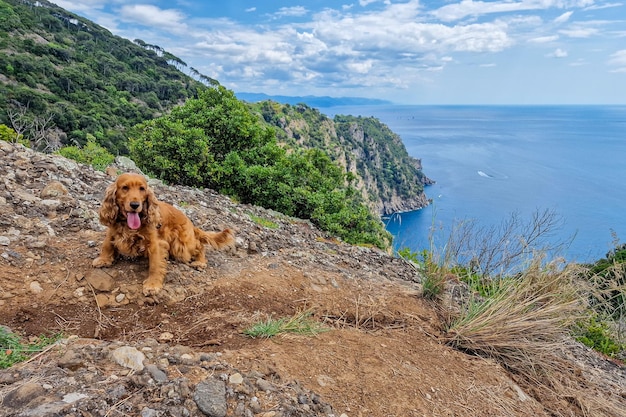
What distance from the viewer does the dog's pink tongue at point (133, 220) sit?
398 centimetres

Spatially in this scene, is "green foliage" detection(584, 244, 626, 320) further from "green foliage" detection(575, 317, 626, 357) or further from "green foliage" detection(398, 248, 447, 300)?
"green foliage" detection(398, 248, 447, 300)

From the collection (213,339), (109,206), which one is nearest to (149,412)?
(213,339)

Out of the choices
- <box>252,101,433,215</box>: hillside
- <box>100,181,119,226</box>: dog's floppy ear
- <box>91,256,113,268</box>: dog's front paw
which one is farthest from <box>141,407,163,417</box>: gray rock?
<box>252,101,433,215</box>: hillside

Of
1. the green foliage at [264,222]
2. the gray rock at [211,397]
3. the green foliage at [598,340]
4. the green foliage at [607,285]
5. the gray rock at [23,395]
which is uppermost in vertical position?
the gray rock at [23,395]

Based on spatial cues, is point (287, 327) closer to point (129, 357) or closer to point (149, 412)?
point (129, 357)

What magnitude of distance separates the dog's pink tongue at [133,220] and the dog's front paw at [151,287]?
0.61 m

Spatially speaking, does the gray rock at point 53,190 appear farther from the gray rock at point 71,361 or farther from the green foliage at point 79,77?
the green foliage at point 79,77

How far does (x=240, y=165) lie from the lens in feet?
39.2

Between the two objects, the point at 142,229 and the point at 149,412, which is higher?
the point at 142,229

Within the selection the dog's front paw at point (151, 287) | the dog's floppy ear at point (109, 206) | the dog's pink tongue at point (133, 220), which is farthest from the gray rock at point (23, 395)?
the dog's floppy ear at point (109, 206)

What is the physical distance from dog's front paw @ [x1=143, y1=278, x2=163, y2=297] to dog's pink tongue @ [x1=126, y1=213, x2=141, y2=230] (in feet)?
2.00

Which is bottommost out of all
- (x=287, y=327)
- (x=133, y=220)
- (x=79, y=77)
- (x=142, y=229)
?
(x=287, y=327)

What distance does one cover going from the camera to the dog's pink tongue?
3.98 metres

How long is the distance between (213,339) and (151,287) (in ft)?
3.49
